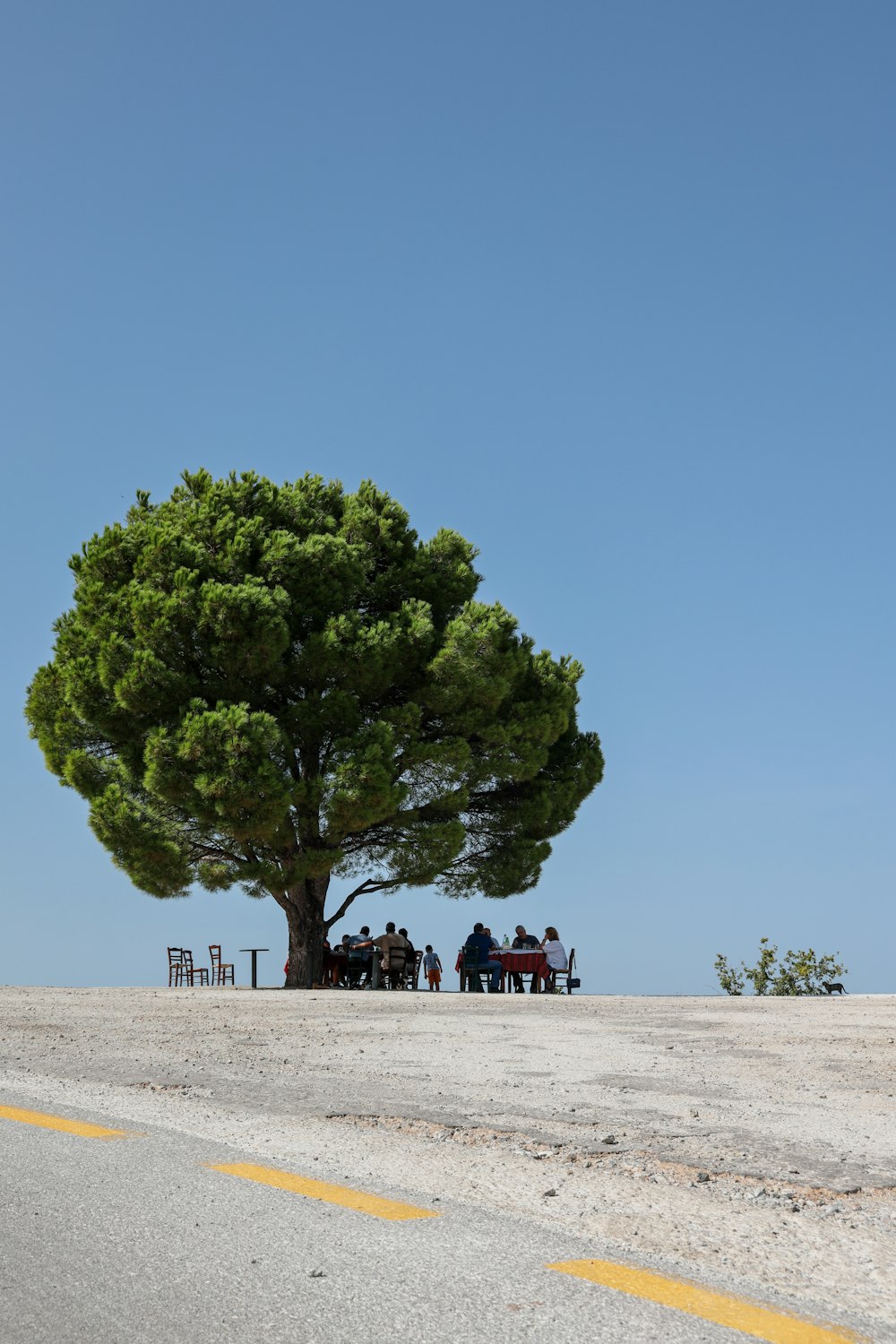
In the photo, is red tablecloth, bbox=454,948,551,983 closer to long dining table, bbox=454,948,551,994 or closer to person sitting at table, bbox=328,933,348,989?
long dining table, bbox=454,948,551,994

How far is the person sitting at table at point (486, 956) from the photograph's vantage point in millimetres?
27359

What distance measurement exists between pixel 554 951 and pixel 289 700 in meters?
8.46

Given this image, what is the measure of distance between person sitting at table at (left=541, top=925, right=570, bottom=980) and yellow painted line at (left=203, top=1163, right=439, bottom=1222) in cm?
2232

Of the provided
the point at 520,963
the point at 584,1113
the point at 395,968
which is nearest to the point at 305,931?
the point at 395,968

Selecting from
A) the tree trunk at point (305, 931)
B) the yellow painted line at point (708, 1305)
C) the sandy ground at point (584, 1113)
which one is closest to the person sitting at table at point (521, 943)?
the tree trunk at point (305, 931)

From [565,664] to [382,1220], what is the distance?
29451mm

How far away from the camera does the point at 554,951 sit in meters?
27.2

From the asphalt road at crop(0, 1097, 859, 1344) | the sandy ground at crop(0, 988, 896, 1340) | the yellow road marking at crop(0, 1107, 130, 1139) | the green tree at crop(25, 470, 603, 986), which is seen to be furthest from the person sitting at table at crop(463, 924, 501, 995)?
the asphalt road at crop(0, 1097, 859, 1344)

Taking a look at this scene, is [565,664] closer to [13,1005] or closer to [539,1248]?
[13,1005]

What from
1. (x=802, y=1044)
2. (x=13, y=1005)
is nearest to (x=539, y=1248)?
(x=802, y=1044)

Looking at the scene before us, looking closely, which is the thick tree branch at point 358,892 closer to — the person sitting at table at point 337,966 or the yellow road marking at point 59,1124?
the person sitting at table at point 337,966

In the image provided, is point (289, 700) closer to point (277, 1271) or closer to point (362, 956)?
Result: point (362, 956)

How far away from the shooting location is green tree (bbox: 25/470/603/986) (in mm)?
25734

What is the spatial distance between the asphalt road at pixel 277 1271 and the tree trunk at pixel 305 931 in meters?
23.6
